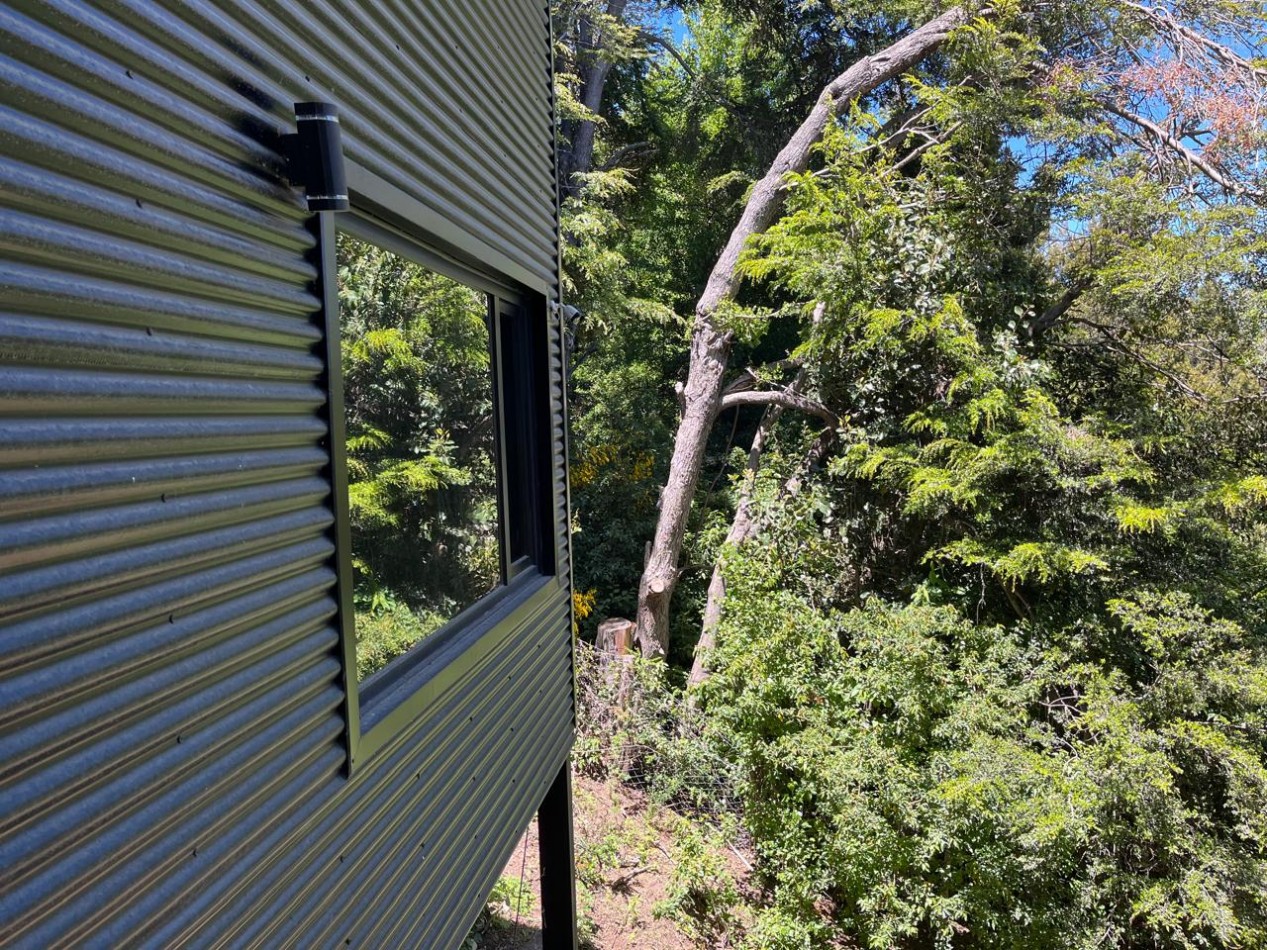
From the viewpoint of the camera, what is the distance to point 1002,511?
6.04m

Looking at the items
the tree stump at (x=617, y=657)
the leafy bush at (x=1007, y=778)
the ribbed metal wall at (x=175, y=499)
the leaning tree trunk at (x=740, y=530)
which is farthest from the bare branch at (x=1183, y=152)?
the ribbed metal wall at (x=175, y=499)

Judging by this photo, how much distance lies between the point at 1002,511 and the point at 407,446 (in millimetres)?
5324

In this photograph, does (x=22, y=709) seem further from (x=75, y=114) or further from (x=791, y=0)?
(x=791, y=0)

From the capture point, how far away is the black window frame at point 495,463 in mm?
1596

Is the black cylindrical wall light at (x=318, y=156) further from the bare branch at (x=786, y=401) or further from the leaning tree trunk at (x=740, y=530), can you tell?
the bare branch at (x=786, y=401)

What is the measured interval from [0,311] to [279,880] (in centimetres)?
101

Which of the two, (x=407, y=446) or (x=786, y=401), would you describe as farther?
(x=786, y=401)

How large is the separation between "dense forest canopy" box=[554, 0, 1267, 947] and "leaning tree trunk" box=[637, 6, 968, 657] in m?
0.04

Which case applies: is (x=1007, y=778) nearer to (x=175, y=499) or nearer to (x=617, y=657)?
(x=617, y=657)

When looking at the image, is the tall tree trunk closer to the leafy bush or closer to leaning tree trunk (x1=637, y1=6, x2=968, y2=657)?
leaning tree trunk (x1=637, y1=6, x2=968, y2=657)

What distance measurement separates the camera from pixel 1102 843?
471 centimetres

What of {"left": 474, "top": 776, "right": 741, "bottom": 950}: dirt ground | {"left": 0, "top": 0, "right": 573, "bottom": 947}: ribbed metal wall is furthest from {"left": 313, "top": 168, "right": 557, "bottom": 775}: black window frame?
{"left": 474, "top": 776, "right": 741, "bottom": 950}: dirt ground

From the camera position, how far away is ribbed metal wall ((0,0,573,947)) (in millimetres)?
891

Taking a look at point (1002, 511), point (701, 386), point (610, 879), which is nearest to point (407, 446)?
point (610, 879)
